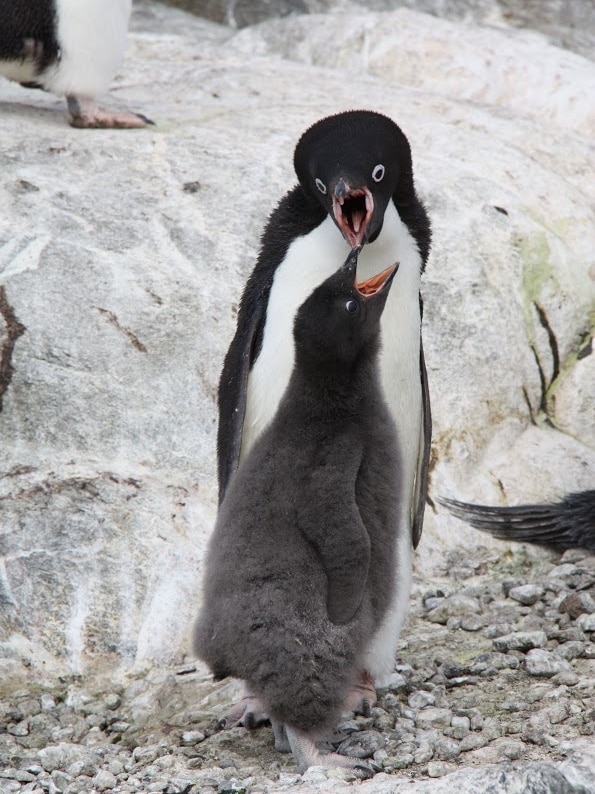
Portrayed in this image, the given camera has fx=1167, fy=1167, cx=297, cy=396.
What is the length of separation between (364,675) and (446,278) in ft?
5.83

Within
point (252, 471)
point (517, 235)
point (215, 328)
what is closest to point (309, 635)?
point (252, 471)

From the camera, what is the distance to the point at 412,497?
338 centimetres

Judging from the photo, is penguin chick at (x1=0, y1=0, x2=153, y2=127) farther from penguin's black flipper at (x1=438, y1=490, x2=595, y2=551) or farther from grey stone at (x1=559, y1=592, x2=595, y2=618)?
grey stone at (x1=559, y1=592, x2=595, y2=618)

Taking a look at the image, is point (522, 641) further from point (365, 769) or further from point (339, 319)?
point (339, 319)

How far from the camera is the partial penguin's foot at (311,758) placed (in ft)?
8.18

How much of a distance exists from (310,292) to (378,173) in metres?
0.37

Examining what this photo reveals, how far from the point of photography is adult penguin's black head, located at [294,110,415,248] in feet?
9.64

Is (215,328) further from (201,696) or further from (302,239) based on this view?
(201,696)

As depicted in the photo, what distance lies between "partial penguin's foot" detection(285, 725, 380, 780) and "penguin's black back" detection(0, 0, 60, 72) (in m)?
3.22

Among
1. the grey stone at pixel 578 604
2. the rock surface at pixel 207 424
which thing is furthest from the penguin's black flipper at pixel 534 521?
the grey stone at pixel 578 604

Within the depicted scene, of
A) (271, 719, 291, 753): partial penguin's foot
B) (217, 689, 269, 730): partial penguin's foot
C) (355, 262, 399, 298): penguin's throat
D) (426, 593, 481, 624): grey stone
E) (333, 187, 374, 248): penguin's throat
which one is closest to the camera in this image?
(355, 262, 399, 298): penguin's throat

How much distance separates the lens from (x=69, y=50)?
476 cm

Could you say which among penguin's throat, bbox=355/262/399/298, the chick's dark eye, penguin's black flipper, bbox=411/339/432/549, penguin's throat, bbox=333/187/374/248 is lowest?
penguin's black flipper, bbox=411/339/432/549

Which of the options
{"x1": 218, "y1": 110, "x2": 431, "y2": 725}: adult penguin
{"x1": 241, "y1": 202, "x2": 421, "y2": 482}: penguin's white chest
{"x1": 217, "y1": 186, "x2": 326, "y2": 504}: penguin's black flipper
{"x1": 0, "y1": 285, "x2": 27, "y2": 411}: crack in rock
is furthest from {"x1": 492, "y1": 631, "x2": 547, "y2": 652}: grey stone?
{"x1": 0, "y1": 285, "x2": 27, "y2": 411}: crack in rock
